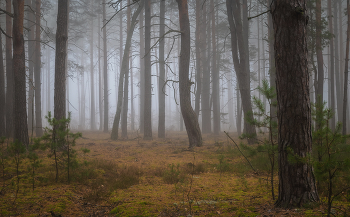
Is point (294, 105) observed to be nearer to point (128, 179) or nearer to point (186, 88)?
point (128, 179)

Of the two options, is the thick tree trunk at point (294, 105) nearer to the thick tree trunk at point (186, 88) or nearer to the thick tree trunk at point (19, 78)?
the thick tree trunk at point (186, 88)

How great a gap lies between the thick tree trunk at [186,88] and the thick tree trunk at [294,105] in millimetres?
6673

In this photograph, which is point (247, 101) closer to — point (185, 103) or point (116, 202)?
point (185, 103)

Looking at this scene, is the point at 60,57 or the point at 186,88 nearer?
the point at 60,57

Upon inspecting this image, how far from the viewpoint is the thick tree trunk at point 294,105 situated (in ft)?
9.55

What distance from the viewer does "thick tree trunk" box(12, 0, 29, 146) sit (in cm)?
820

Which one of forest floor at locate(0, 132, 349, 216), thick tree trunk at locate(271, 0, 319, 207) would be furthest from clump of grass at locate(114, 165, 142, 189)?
thick tree trunk at locate(271, 0, 319, 207)

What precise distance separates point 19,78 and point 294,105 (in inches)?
370

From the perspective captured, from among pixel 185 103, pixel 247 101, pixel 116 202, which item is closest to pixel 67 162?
pixel 116 202

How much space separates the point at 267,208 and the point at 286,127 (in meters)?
1.20

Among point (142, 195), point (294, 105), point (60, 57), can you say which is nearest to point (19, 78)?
point (60, 57)

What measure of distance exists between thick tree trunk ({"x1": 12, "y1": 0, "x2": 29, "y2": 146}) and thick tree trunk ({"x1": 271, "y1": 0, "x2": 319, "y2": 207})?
8897mm

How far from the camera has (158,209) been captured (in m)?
3.40

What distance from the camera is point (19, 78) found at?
27.5 feet
